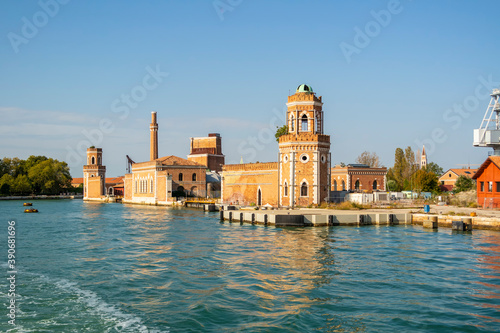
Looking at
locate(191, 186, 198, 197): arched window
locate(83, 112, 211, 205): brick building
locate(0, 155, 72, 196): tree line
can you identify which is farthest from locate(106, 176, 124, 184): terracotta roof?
locate(191, 186, 198, 197): arched window

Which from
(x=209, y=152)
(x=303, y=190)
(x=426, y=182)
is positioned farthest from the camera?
(x=209, y=152)

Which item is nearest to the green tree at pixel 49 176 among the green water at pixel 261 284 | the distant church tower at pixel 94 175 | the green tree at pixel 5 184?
the green tree at pixel 5 184

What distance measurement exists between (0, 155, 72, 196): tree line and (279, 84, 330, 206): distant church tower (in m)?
89.9

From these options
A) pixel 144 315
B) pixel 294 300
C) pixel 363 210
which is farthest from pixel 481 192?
pixel 144 315

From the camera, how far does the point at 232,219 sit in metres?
42.8

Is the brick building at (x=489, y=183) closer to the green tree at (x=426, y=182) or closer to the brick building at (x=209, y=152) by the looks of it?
the green tree at (x=426, y=182)

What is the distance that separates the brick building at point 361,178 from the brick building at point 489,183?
101 ft

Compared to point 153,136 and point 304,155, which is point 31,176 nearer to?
point 153,136

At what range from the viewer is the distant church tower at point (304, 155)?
47438 millimetres

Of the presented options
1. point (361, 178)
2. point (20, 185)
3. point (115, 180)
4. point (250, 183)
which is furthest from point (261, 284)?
point (115, 180)

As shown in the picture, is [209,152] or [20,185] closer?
[209,152]

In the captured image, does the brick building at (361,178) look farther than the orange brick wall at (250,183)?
Yes

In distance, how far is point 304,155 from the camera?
47781 mm

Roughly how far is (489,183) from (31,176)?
110504mm
